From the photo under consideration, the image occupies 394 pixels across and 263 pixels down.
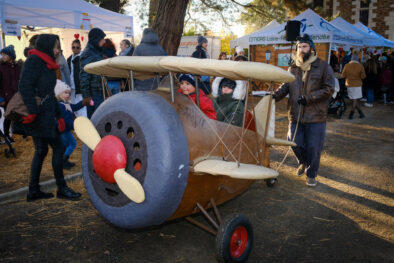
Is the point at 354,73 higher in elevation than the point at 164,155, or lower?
higher

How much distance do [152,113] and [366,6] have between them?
2709cm

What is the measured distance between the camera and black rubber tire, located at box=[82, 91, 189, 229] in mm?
2480

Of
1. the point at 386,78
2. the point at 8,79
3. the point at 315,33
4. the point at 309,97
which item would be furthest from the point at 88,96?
the point at 386,78

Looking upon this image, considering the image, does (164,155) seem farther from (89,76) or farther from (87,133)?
(89,76)

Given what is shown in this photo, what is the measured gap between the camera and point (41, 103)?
384 cm

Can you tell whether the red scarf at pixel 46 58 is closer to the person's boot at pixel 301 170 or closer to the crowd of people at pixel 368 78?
the person's boot at pixel 301 170

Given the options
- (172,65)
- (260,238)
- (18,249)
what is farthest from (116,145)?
(260,238)

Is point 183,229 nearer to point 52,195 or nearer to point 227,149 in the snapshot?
point 227,149

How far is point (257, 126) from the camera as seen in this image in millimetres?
4043

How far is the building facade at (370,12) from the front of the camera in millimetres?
23266

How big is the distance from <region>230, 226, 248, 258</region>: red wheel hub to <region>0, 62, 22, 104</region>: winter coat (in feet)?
19.1

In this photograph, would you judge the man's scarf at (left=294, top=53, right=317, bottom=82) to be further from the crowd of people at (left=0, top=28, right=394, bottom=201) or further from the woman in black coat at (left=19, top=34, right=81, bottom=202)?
the woman in black coat at (left=19, top=34, right=81, bottom=202)

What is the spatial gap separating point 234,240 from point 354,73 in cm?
951

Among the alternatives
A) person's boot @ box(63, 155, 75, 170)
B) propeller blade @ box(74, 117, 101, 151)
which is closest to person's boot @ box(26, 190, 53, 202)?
person's boot @ box(63, 155, 75, 170)
